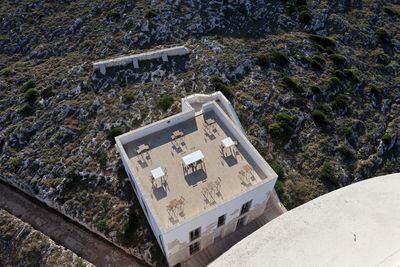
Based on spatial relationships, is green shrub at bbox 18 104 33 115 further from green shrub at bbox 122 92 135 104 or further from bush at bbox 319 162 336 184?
bush at bbox 319 162 336 184

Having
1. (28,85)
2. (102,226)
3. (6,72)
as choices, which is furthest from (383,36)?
(6,72)

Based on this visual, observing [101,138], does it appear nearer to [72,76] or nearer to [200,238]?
[72,76]

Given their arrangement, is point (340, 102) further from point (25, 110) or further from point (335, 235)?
point (25, 110)

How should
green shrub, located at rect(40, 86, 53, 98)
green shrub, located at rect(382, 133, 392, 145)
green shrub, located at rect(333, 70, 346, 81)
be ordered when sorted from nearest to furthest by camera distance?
green shrub, located at rect(382, 133, 392, 145) → green shrub, located at rect(40, 86, 53, 98) → green shrub, located at rect(333, 70, 346, 81)

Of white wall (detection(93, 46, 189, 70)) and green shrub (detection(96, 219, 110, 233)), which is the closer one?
green shrub (detection(96, 219, 110, 233))

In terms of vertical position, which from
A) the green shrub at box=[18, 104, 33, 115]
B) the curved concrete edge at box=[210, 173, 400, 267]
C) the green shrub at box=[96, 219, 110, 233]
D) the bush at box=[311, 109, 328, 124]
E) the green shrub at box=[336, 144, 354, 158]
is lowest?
the green shrub at box=[96, 219, 110, 233]

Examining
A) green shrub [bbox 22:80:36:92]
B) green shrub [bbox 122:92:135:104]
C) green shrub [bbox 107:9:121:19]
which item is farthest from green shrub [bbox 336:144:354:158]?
green shrub [bbox 22:80:36:92]

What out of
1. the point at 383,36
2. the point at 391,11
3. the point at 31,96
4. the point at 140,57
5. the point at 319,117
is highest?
the point at 391,11
